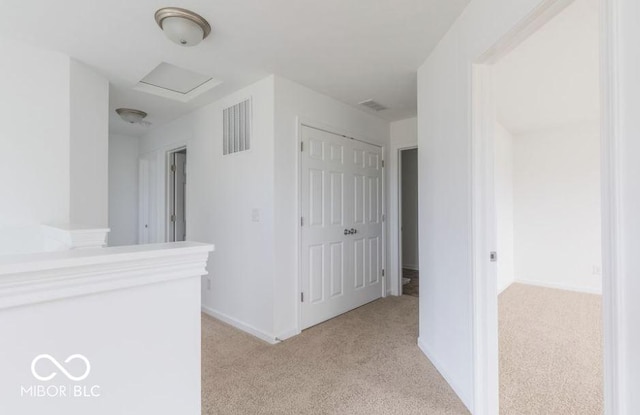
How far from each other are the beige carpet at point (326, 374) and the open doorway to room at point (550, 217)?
52 centimetres

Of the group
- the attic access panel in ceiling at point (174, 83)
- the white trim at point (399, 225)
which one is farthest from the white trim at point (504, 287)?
the attic access panel in ceiling at point (174, 83)

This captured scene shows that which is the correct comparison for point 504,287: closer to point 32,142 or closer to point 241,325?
point 241,325

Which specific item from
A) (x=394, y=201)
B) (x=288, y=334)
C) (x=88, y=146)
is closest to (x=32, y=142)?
(x=88, y=146)

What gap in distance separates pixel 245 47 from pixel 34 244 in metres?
1.94

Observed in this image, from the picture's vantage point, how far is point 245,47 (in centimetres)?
221

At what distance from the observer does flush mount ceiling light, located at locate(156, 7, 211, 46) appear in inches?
69.6

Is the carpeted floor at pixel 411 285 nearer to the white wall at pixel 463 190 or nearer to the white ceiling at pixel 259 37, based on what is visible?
the white wall at pixel 463 190

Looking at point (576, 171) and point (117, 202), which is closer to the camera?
point (576, 171)

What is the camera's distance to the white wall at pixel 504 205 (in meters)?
4.11

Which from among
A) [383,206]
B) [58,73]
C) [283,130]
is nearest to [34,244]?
[58,73]

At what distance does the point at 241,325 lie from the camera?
295 cm

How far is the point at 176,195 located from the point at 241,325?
2171 millimetres

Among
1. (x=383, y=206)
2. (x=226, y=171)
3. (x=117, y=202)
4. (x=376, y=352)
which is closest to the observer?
(x=376, y=352)

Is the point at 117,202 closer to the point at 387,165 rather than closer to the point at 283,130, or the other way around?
the point at 283,130
